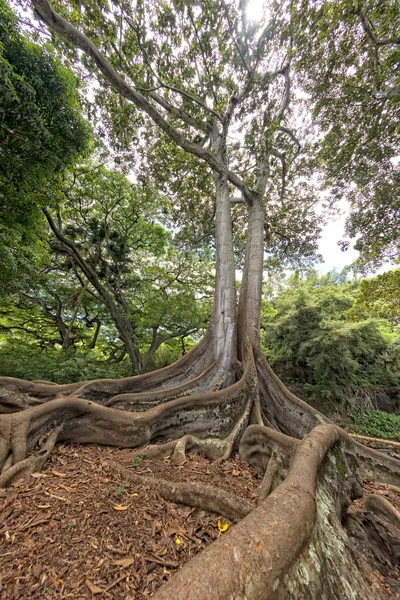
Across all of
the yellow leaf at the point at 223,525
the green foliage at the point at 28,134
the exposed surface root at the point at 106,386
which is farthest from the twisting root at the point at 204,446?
the green foliage at the point at 28,134

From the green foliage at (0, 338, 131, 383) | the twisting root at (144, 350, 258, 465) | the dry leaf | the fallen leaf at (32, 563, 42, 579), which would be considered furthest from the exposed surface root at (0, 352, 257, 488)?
the green foliage at (0, 338, 131, 383)

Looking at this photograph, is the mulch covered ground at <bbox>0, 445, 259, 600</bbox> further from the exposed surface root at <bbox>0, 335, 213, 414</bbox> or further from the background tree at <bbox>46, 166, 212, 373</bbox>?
the background tree at <bbox>46, 166, 212, 373</bbox>

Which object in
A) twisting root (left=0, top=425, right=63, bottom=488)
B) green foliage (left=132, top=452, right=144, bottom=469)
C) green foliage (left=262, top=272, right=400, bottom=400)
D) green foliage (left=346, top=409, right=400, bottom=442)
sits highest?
green foliage (left=262, top=272, right=400, bottom=400)

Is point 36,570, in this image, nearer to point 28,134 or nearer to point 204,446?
point 204,446

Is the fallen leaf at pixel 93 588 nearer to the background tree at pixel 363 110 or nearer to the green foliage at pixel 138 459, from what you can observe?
the green foliage at pixel 138 459

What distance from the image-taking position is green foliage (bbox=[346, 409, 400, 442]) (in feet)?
24.3

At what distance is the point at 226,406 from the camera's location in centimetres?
334

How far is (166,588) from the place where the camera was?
80 cm

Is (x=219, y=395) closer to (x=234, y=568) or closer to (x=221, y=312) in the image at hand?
(x=221, y=312)

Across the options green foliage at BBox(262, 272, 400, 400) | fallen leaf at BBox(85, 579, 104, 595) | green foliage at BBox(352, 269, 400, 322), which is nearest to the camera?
fallen leaf at BBox(85, 579, 104, 595)

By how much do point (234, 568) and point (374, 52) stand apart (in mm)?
7342

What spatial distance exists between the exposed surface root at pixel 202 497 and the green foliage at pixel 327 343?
7.77 metres

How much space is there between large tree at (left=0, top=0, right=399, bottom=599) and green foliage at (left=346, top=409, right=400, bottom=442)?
557 centimetres

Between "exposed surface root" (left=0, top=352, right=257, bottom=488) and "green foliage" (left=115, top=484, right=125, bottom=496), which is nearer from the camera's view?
"green foliage" (left=115, top=484, right=125, bottom=496)
